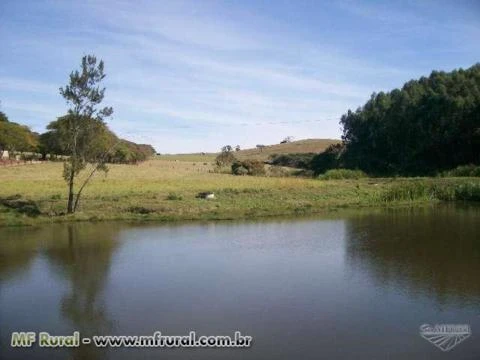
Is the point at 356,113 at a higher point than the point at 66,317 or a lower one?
higher

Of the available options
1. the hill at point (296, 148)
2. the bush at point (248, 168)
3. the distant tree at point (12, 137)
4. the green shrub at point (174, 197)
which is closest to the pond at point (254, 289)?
the green shrub at point (174, 197)

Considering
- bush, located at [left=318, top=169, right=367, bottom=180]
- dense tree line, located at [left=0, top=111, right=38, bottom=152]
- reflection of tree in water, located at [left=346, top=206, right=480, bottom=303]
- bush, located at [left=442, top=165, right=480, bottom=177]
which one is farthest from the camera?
dense tree line, located at [left=0, top=111, right=38, bottom=152]

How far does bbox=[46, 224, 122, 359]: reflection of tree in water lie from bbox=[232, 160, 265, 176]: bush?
38162 millimetres

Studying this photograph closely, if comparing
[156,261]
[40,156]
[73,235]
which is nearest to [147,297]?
[156,261]

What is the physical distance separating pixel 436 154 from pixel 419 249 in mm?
44767

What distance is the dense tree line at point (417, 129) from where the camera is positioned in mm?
58125

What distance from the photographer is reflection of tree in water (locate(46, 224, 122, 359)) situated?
11055 millimetres

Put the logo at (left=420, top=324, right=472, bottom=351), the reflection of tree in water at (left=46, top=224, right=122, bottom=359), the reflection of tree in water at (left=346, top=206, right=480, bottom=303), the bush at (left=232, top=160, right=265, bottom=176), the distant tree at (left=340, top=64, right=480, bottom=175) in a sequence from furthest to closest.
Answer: the bush at (left=232, top=160, right=265, bottom=176) → the distant tree at (left=340, top=64, right=480, bottom=175) → the reflection of tree in water at (left=346, top=206, right=480, bottom=303) → the reflection of tree in water at (left=46, top=224, right=122, bottom=359) → the logo at (left=420, top=324, right=472, bottom=351)

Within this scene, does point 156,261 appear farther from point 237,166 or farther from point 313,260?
point 237,166

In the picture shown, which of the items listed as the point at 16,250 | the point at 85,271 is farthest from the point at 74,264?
the point at 16,250

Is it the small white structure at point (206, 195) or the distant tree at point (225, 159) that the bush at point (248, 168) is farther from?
the small white structure at point (206, 195)

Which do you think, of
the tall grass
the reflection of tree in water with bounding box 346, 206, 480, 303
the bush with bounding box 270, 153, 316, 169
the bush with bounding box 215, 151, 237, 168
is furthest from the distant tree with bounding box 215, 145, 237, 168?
the reflection of tree in water with bounding box 346, 206, 480, 303

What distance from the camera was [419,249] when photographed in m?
18.9

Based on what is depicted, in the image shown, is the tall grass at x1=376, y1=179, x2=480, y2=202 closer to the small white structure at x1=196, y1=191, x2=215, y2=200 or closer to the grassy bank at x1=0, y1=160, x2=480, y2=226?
the grassy bank at x1=0, y1=160, x2=480, y2=226
